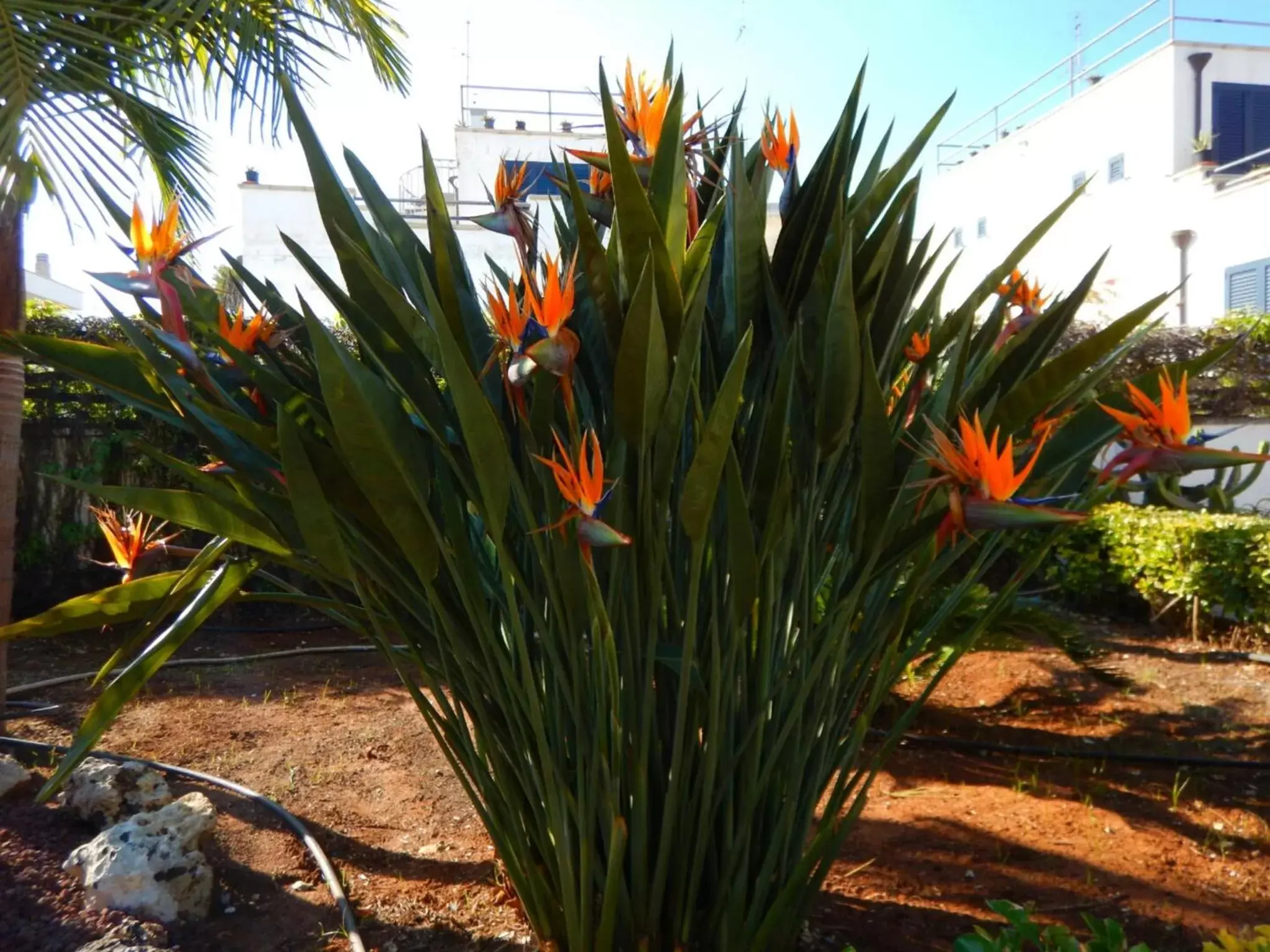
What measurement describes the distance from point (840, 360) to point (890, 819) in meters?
1.89

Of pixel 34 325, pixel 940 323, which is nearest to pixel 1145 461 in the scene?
pixel 940 323

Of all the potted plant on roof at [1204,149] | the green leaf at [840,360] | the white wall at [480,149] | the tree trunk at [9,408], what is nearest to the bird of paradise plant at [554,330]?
the green leaf at [840,360]

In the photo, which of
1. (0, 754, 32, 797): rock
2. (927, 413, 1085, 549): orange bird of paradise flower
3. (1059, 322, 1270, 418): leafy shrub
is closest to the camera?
(927, 413, 1085, 549): orange bird of paradise flower

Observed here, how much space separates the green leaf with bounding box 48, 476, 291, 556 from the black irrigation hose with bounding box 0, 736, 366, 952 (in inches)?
37.0

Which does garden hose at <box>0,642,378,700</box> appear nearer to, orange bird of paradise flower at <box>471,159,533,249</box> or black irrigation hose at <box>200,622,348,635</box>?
black irrigation hose at <box>200,622,348,635</box>

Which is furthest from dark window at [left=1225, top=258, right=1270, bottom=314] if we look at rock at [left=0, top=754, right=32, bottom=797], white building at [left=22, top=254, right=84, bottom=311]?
white building at [left=22, top=254, right=84, bottom=311]

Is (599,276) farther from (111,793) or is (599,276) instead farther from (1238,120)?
(1238,120)

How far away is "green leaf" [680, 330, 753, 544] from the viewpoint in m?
1.11

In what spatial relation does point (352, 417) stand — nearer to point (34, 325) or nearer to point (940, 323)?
point (940, 323)

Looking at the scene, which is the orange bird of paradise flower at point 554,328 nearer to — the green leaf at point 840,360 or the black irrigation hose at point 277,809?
the green leaf at point 840,360

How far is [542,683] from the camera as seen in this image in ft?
5.29

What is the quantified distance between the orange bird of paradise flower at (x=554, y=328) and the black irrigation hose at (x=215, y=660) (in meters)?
3.15

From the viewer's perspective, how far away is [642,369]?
45.7 inches

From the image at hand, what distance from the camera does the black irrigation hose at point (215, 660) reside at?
3930 millimetres
